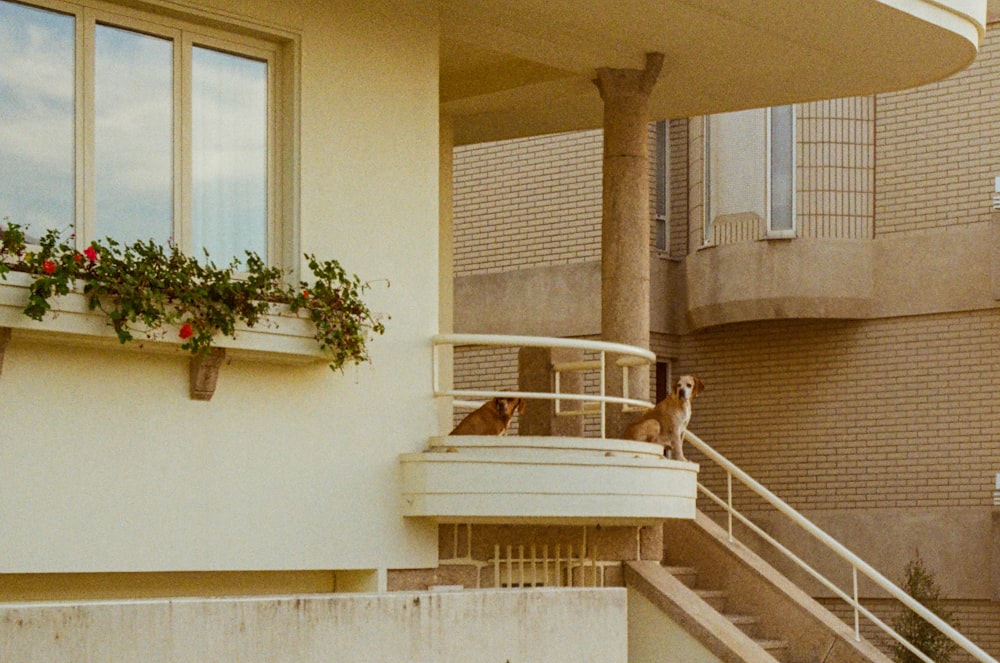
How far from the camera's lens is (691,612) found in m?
13.9

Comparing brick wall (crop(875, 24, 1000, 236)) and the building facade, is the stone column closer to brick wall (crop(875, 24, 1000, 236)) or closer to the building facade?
the building facade

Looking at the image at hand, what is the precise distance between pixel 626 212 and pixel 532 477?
11.1 ft

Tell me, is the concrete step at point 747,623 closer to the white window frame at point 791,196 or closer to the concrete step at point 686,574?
the concrete step at point 686,574

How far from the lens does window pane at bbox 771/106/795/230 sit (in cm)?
2069

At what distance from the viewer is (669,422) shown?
47.5ft

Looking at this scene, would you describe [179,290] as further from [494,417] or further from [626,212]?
[626,212]

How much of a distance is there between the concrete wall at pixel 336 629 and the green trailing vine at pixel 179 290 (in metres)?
2.77

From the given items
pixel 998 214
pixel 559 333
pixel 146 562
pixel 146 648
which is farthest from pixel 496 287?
pixel 146 648

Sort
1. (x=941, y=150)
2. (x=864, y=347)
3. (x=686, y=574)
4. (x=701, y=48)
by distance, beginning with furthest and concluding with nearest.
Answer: (x=864, y=347) < (x=941, y=150) < (x=686, y=574) < (x=701, y=48)

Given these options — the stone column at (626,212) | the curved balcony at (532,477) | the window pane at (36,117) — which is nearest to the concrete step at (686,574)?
the stone column at (626,212)

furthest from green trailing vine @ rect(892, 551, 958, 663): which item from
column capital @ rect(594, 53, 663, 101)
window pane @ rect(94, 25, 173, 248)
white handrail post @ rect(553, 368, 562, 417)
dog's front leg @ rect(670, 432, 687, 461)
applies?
window pane @ rect(94, 25, 173, 248)

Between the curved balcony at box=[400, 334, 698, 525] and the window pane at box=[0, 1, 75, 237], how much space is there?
3112mm

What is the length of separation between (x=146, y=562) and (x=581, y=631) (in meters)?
2.99

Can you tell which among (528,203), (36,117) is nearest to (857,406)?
(528,203)
